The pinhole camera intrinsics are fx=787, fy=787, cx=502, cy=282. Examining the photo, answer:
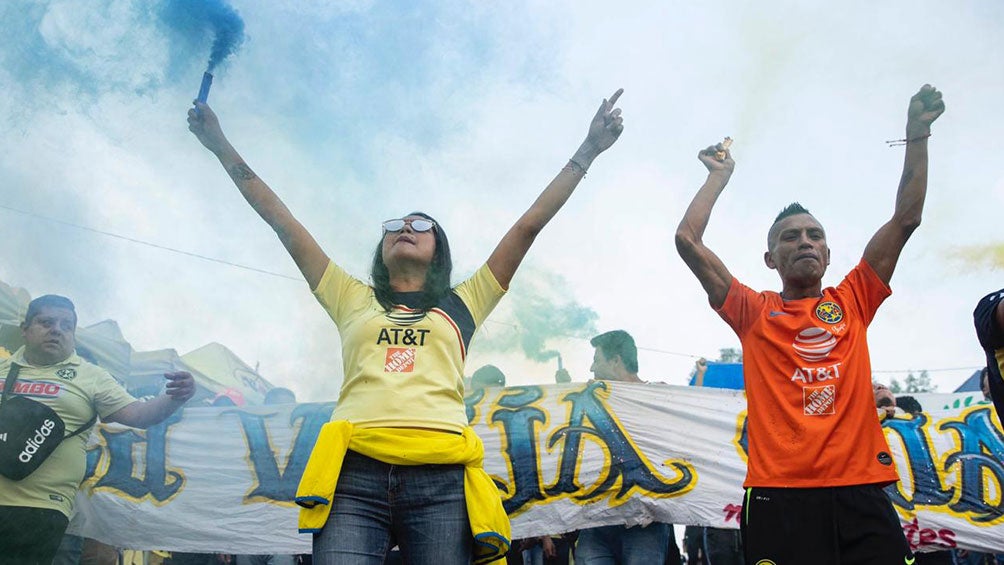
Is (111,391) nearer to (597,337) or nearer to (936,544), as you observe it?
(597,337)

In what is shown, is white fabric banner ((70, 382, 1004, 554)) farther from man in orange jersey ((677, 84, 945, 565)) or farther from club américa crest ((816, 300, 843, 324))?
club américa crest ((816, 300, 843, 324))

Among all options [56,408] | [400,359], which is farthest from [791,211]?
[56,408]

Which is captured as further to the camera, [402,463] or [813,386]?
[813,386]

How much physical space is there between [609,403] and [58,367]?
12.4 ft

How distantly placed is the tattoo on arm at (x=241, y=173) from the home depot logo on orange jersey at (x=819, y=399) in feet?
8.33

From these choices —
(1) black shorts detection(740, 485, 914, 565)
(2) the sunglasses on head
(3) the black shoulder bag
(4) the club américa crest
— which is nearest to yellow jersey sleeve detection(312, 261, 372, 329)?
(2) the sunglasses on head

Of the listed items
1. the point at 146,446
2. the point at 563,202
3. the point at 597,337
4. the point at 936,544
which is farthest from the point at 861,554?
the point at 146,446

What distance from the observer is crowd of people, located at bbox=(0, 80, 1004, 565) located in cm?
268

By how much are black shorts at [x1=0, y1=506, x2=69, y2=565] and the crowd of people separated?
0.02 meters

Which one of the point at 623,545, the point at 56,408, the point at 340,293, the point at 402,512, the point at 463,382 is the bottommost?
the point at 623,545

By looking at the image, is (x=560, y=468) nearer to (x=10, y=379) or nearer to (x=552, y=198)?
(x=552, y=198)

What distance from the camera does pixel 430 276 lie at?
3.32 meters

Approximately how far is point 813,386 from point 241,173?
2.61m

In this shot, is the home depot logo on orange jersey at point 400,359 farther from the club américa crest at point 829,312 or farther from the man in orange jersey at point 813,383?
the club américa crest at point 829,312
